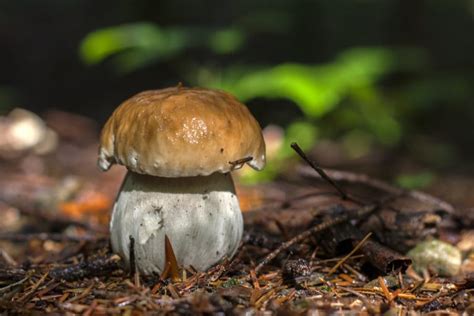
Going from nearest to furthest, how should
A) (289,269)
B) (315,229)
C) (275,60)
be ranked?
1. (289,269)
2. (315,229)
3. (275,60)

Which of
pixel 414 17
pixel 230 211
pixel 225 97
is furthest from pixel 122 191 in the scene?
pixel 414 17

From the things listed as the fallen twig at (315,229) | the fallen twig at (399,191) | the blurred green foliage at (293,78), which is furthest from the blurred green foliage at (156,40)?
the fallen twig at (315,229)

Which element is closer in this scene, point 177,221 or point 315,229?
point 177,221

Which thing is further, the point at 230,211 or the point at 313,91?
the point at 313,91

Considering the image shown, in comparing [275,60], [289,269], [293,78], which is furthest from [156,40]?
[275,60]

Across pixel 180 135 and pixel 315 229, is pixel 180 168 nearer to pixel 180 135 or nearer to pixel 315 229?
pixel 180 135

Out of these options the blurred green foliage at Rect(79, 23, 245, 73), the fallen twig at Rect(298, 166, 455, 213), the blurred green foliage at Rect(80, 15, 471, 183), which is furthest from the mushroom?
the blurred green foliage at Rect(79, 23, 245, 73)

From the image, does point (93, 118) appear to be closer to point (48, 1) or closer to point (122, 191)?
point (122, 191)

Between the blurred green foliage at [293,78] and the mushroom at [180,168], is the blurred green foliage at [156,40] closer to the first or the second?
the blurred green foliage at [293,78]
